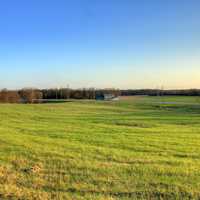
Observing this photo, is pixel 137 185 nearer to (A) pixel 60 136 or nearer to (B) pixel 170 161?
(B) pixel 170 161

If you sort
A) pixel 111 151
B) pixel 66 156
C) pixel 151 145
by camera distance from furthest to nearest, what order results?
pixel 151 145, pixel 111 151, pixel 66 156

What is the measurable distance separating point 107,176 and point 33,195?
1.55 meters

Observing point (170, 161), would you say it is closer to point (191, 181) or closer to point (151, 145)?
point (191, 181)

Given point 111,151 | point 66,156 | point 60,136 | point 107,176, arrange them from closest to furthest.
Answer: point 107,176, point 66,156, point 111,151, point 60,136

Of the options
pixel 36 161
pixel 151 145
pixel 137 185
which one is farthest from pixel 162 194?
pixel 151 145

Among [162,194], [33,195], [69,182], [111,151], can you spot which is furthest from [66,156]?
[162,194]

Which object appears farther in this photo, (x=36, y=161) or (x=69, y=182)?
(x=36, y=161)

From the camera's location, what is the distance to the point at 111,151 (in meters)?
7.01

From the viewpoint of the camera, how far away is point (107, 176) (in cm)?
476

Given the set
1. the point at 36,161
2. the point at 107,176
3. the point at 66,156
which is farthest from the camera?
the point at 66,156

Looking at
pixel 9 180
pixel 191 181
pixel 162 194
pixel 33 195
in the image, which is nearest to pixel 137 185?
pixel 162 194

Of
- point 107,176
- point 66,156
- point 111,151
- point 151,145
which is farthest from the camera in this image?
point 151,145

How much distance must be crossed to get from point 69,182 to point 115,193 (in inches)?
37.5

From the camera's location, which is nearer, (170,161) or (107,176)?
(107,176)
